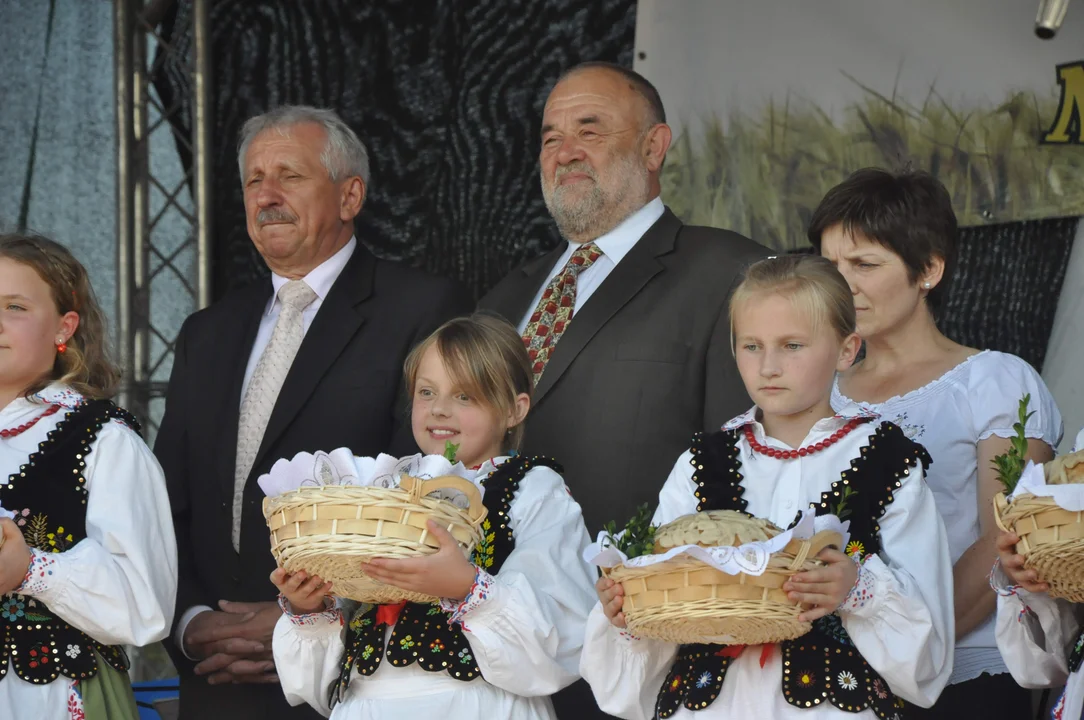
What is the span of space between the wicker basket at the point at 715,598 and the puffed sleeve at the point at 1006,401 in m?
0.77

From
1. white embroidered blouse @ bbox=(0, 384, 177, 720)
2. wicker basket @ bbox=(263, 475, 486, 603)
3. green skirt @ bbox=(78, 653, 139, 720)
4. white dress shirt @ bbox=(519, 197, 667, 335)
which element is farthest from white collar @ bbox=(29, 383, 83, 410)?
white dress shirt @ bbox=(519, 197, 667, 335)

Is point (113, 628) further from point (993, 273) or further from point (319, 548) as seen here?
point (993, 273)

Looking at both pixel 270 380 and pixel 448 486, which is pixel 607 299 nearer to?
pixel 270 380

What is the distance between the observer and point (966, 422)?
300cm

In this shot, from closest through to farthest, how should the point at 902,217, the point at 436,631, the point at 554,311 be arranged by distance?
the point at 436,631, the point at 902,217, the point at 554,311

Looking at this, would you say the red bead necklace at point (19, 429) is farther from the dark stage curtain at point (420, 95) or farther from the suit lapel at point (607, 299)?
the dark stage curtain at point (420, 95)

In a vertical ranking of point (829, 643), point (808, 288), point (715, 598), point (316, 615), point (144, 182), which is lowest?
point (316, 615)

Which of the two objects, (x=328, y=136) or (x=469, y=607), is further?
(x=328, y=136)

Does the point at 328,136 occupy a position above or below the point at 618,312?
above

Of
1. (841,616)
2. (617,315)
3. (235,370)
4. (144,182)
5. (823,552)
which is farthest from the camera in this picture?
(144,182)

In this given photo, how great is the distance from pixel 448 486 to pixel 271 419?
1.29 metres

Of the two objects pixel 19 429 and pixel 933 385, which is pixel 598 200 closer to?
pixel 933 385

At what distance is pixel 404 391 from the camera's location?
3.74 m

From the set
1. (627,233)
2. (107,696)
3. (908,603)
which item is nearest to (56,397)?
(107,696)
